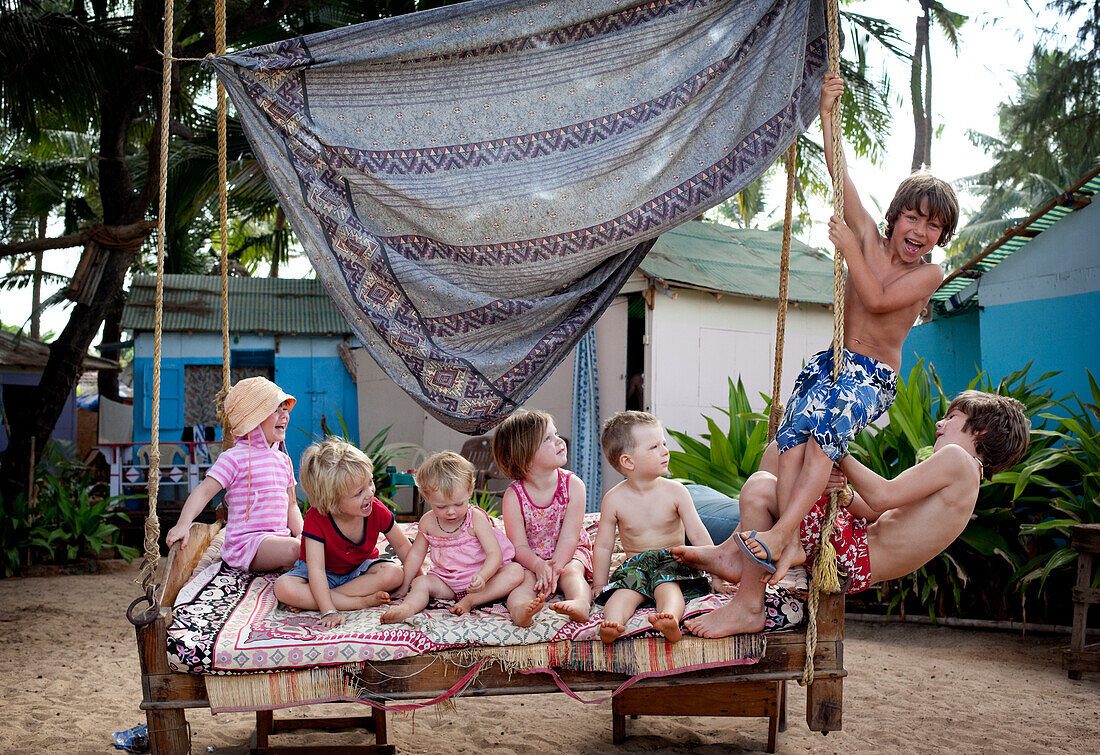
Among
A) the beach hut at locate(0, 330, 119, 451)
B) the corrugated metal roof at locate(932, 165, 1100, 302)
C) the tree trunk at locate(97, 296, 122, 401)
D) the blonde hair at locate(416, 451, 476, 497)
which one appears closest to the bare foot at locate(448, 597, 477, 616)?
the blonde hair at locate(416, 451, 476, 497)

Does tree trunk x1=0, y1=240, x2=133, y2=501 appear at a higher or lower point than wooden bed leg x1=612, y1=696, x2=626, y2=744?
higher

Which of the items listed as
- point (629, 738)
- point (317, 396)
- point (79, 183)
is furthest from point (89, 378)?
point (629, 738)

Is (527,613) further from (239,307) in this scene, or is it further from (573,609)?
(239,307)

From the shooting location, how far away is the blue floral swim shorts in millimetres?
2604

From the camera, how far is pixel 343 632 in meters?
2.70

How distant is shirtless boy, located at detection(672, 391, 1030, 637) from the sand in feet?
4.41

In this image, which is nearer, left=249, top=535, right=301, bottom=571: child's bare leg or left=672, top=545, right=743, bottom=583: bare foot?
left=672, top=545, right=743, bottom=583: bare foot

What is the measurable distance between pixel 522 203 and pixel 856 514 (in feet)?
5.17

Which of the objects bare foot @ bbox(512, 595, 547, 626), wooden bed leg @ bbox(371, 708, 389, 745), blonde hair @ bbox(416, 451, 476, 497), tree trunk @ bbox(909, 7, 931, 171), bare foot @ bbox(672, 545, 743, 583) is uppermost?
tree trunk @ bbox(909, 7, 931, 171)

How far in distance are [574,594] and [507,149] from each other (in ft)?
5.22

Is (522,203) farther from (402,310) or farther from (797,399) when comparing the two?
(797,399)

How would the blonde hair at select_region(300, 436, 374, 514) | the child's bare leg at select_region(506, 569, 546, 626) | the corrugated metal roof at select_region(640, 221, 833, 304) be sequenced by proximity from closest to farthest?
the child's bare leg at select_region(506, 569, 546, 626)
the blonde hair at select_region(300, 436, 374, 514)
the corrugated metal roof at select_region(640, 221, 833, 304)

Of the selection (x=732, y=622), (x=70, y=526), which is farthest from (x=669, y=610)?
Answer: (x=70, y=526)

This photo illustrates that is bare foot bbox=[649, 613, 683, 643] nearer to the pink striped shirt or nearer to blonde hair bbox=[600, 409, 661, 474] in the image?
blonde hair bbox=[600, 409, 661, 474]
